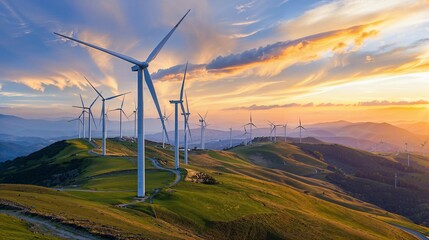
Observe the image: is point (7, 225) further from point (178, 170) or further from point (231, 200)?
point (178, 170)

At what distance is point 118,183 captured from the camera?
340 ft

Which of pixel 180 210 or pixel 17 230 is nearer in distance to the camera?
pixel 17 230

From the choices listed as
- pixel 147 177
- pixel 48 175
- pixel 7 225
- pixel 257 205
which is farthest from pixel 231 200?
pixel 48 175

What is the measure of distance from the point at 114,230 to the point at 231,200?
48789mm

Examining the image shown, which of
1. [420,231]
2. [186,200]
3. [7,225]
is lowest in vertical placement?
[420,231]

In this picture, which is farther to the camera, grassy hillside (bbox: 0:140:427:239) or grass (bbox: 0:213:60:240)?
grassy hillside (bbox: 0:140:427:239)

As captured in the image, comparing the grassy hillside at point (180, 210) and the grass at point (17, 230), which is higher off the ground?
the grass at point (17, 230)

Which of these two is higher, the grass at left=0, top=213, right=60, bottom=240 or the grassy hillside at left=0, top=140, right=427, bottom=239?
the grass at left=0, top=213, right=60, bottom=240

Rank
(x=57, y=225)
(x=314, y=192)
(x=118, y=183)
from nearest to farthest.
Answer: (x=57, y=225), (x=118, y=183), (x=314, y=192)

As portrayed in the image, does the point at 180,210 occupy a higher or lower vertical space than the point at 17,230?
lower

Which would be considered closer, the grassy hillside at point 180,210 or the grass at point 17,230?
the grass at point 17,230

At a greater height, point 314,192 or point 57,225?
point 57,225

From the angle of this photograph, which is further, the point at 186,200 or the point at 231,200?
the point at 231,200

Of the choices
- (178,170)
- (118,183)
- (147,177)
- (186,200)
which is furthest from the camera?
(178,170)
